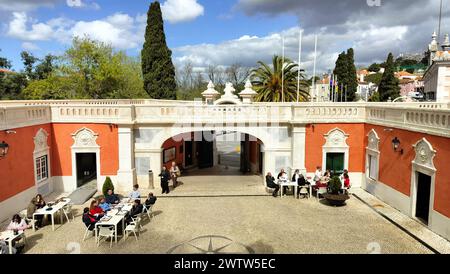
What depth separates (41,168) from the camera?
1612 cm

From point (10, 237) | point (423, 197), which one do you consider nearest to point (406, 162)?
point (423, 197)

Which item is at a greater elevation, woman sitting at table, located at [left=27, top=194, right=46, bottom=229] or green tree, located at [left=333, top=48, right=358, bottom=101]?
green tree, located at [left=333, top=48, right=358, bottom=101]

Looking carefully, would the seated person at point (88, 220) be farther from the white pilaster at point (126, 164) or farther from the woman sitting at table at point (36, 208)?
the white pilaster at point (126, 164)

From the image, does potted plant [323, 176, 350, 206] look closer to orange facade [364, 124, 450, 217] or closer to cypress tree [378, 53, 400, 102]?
orange facade [364, 124, 450, 217]

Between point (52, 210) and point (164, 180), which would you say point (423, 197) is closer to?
point (164, 180)

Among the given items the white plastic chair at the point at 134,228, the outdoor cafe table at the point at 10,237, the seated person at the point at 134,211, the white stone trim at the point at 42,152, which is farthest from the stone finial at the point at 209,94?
the outdoor cafe table at the point at 10,237

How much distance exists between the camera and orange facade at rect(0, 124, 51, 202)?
42.2 ft

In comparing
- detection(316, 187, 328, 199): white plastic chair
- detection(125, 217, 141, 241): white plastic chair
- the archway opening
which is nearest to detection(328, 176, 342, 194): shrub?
detection(316, 187, 328, 199): white plastic chair

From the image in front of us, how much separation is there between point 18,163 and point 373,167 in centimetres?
1785

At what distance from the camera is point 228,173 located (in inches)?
914

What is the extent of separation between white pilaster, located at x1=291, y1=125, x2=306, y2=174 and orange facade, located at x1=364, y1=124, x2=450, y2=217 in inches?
139

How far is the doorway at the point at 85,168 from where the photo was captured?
710 inches
